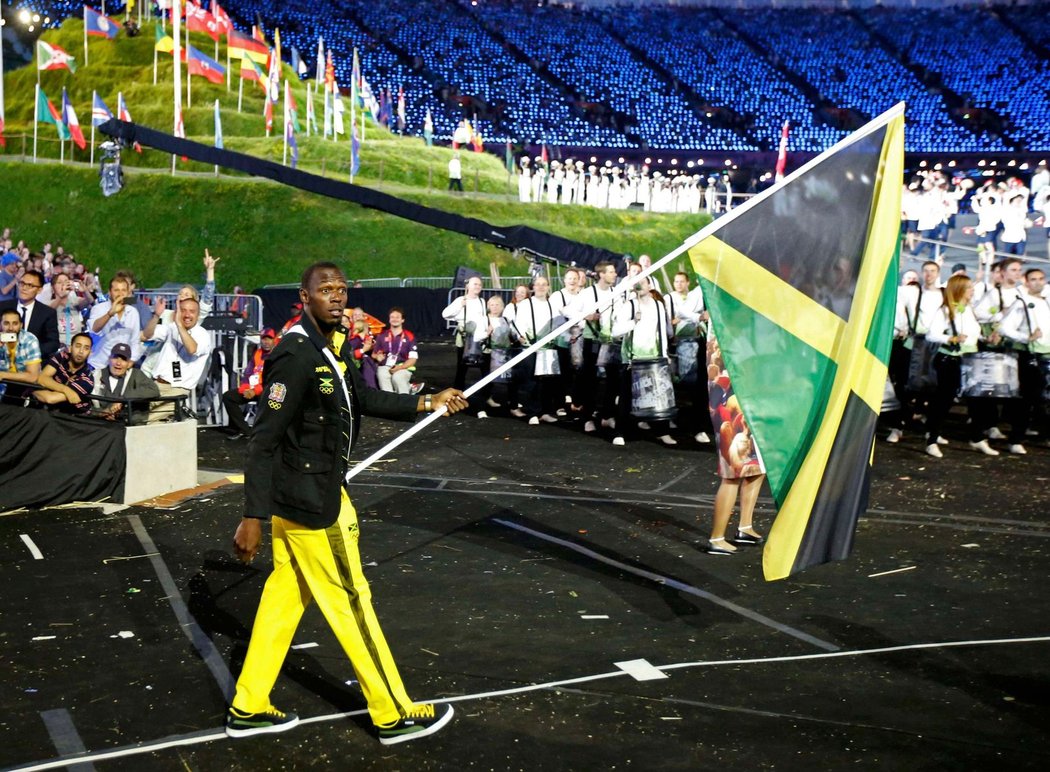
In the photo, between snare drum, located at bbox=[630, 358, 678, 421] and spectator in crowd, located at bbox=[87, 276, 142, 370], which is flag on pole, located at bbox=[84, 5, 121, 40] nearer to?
spectator in crowd, located at bbox=[87, 276, 142, 370]

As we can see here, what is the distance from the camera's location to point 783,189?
20.4 feet

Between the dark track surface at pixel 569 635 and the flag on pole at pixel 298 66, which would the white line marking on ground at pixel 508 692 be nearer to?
the dark track surface at pixel 569 635

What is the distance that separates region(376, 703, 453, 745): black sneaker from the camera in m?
5.32

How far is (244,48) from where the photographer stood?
141ft

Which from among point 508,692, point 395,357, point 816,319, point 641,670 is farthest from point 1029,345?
point 508,692

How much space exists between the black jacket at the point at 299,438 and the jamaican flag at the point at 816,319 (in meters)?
2.00

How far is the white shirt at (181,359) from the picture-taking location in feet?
45.3

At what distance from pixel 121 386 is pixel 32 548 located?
10.4 ft

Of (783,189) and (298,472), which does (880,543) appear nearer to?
(783,189)

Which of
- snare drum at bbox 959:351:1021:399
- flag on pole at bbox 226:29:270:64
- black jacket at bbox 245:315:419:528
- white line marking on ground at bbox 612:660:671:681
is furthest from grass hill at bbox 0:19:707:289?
black jacket at bbox 245:315:419:528

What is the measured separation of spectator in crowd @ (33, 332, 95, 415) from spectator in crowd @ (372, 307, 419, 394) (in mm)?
4308

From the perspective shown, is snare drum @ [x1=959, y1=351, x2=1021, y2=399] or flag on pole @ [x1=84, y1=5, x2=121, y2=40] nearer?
snare drum @ [x1=959, y1=351, x2=1021, y2=399]

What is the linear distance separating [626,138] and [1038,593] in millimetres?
50852

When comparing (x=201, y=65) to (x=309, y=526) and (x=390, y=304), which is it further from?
(x=309, y=526)
